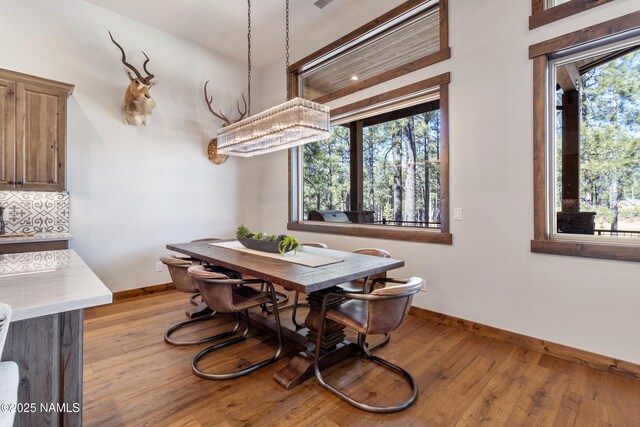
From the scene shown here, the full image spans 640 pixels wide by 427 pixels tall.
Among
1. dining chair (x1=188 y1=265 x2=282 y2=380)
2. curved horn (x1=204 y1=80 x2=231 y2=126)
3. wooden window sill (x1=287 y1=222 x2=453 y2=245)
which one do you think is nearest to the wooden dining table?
dining chair (x1=188 y1=265 x2=282 y2=380)

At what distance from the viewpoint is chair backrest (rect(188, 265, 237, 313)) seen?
226 cm

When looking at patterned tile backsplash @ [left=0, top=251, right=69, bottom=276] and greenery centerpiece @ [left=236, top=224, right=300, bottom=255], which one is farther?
greenery centerpiece @ [left=236, top=224, right=300, bottom=255]

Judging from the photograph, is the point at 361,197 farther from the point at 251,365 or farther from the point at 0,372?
the point at 0,372

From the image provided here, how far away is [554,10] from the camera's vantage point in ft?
8.34

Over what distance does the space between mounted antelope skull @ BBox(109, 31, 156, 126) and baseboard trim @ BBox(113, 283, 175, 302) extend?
2248mm

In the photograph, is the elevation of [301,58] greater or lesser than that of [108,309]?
greater

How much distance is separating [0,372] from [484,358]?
115 inches

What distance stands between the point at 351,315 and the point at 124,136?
385 centimetres

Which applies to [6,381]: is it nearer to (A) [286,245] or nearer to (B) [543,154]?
(A) [286,245]

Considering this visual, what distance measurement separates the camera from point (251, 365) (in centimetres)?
238

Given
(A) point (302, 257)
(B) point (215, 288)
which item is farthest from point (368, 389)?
(B) point (215, 288)

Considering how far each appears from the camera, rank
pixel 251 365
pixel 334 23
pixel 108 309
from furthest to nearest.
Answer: pixel 334 23 → pixel 108 309 → pixel 251 365

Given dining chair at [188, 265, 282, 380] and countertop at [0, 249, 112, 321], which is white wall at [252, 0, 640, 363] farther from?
countertop at [0, 249, 112, 321]

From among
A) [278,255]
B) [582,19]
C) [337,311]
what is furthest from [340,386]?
[582,19]
